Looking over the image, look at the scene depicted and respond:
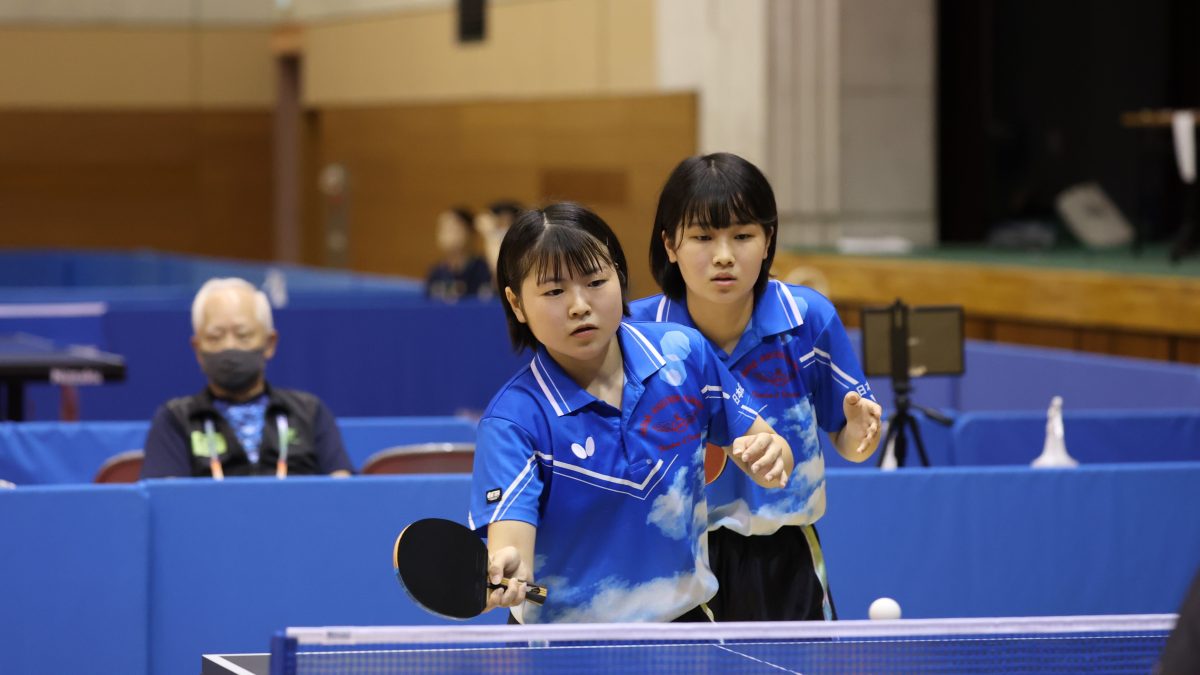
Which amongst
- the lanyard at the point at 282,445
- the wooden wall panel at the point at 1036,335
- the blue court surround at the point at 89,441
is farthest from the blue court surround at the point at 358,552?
the wooden wall panel at the point at 1036,335

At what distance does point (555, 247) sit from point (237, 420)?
262 cm

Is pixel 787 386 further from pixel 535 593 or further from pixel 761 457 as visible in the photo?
pixel 535 593

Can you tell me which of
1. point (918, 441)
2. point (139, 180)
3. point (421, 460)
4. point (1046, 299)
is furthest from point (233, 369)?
point (139, 180)

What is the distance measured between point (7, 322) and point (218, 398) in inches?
211

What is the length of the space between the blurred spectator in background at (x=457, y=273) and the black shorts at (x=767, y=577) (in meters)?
8.16

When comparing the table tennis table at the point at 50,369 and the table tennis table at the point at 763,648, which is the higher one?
the table tennis table at the point at 50,369

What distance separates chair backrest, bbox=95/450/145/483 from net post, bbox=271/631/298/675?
3.03 metres

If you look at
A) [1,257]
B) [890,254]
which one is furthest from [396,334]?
[1,257]

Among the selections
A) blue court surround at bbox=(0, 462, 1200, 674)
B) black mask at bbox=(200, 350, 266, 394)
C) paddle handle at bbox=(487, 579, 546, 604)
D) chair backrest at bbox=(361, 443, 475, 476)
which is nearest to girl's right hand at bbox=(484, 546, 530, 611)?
paddle handle at bbox=(487, 579, 546, 604)

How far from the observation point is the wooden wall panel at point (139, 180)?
22.7 m

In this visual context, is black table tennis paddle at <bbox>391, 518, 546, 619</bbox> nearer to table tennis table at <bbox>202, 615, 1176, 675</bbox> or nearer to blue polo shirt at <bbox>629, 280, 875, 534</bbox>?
table tennis table at <bbox>202, 615, 1176, 675</bbox>

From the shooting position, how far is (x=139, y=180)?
23.0 m

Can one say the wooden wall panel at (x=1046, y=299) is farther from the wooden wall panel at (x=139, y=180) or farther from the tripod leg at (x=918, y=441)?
the wooden wall panel at (x=139, y=180)

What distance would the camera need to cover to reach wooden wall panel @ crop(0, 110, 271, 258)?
74.4 feet
